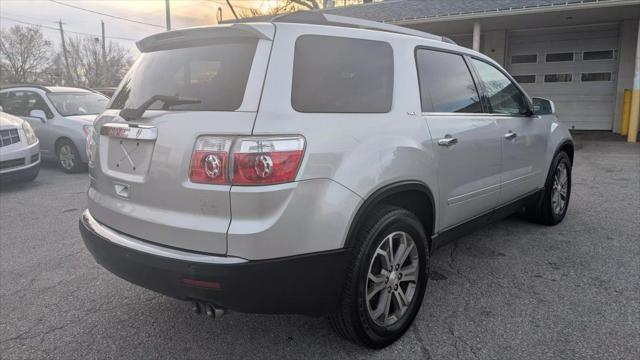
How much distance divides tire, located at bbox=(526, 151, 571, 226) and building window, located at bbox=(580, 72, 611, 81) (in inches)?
423

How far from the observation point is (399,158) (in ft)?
8.95

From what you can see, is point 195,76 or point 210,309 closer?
point 210,309

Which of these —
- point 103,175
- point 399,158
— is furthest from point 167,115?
point 399,158

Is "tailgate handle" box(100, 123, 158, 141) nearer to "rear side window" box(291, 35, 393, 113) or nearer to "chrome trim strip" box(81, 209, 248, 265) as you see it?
"chrome trim strip" box(81, 209, 248, 265)

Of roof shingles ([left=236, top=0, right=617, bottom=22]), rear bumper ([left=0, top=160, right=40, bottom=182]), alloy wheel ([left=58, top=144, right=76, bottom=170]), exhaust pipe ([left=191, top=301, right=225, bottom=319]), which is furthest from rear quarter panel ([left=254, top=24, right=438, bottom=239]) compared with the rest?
roof shingles ([left=236, top=0, right=617, bottom=22])

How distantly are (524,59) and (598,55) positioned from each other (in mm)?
2022

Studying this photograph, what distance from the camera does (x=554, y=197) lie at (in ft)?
16.5

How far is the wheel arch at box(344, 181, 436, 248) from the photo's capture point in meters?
2.46

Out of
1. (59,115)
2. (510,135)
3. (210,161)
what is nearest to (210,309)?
(210,161)

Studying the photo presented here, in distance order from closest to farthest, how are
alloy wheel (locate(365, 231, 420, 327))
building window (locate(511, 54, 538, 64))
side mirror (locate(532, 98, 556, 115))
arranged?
alloy wheel (locate(365, 231, 420, 327)), side mirror (locate(532, 98, 556, 115)), building window (locate(511, 54, 538, 64))

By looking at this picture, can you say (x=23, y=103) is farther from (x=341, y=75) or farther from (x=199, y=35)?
(x=341, y=75)

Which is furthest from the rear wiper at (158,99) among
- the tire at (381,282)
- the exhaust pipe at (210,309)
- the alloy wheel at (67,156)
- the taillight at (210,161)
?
the alloy wheel at (67,156)

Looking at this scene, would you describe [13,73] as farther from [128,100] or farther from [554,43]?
[128,100]

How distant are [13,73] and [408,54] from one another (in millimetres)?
51045
